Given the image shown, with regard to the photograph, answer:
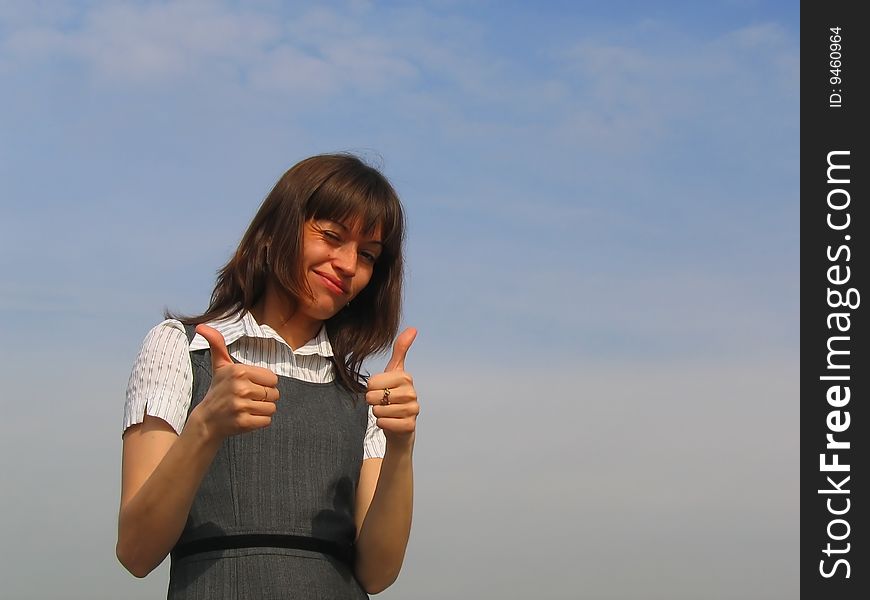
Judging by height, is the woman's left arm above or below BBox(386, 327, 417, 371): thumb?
below

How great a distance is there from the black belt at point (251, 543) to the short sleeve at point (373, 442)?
0.87 feet

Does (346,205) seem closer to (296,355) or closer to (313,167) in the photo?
(313,167)

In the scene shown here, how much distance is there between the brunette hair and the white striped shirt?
0.05 m

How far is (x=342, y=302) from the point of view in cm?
237

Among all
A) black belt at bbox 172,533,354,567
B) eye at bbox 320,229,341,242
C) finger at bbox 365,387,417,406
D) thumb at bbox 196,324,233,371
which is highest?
eye at bbox 320,229,341,242

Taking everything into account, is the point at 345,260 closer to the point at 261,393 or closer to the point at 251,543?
the point at 261,393

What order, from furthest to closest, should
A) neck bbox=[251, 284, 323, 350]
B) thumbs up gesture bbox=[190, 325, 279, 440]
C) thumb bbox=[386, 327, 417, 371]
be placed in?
neck bbox=[251, 284, 323, 350], thumb bbox=[386, 327, 417, 371], thumbs up gesture bbox=[190, 325, 279, 440]

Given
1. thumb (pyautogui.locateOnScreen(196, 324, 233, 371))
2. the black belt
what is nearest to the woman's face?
thumb (pyautogui.locateOnScreen(196, 324, 233, 371))

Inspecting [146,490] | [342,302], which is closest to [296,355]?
[342,302]

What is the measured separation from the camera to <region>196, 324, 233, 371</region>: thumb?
2119mm

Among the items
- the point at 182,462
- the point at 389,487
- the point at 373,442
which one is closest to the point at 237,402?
the point at 182,462

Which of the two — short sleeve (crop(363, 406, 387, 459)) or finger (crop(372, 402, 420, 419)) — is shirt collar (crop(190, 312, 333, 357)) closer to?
short sleeve (crop(363, 406, 387, 459))

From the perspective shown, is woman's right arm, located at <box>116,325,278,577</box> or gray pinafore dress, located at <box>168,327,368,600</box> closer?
woman's right arm, located at <box>116,325,278,577</box>
